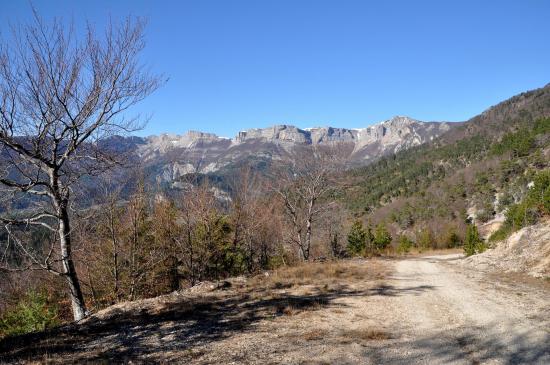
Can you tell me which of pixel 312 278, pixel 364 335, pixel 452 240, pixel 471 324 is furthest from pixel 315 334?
pixel 452 240

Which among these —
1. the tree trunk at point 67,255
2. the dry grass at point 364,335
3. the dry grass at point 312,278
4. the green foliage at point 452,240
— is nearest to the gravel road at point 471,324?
the dry grass at point 364,335

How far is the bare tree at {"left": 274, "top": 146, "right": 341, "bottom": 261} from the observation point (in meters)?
24.2

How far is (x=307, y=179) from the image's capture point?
24.8m

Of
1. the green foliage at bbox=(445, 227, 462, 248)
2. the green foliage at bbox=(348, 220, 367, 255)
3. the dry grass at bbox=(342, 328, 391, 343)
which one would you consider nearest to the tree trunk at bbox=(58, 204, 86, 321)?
the dry grass at bbox=(342, 328, 391, 343)

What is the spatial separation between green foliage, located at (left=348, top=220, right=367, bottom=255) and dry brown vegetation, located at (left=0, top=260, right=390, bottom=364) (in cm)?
3745

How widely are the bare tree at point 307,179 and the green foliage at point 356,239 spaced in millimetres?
25905

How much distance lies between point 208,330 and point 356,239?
145 feet

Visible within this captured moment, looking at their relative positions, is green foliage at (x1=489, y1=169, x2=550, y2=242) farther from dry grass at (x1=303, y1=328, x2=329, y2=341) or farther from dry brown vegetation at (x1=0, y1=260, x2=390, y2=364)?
dry grass at (x1=303, y1=328, x2=329, y2=341)

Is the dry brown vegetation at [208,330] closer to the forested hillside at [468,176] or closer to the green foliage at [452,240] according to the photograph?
the green foliage at [452,240]

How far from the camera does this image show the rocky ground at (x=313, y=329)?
6594 millimetres

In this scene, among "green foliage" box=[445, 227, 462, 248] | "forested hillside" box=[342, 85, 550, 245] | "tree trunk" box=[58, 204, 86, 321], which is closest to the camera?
"tree trunk" box=[58, 204, 86, 321]

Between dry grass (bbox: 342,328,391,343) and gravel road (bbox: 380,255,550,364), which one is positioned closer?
gravel road (bbox: 380,255,550,364)

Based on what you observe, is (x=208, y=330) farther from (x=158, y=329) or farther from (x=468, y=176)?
(x=468, y=176)

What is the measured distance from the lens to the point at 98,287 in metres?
20.4
